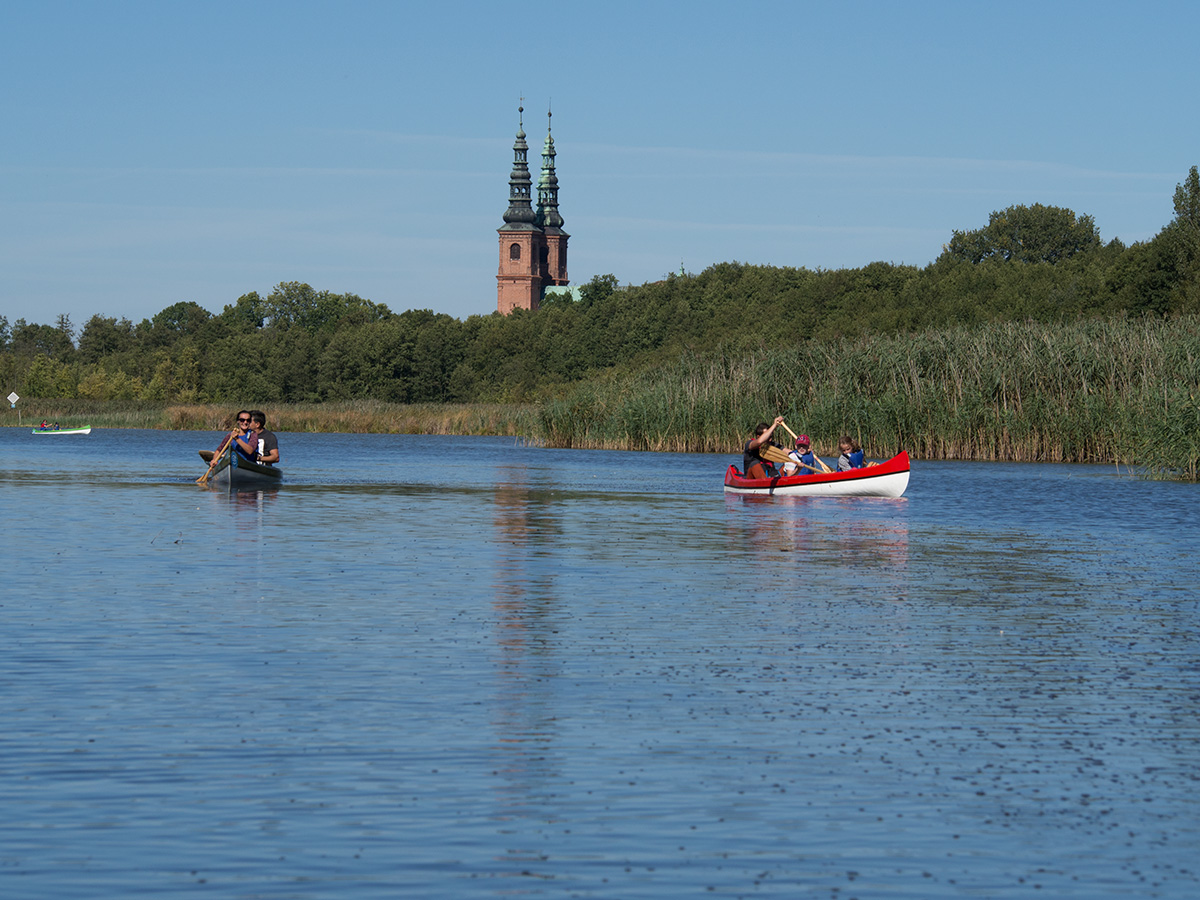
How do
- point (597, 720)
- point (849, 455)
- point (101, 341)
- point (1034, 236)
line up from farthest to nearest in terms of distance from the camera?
1. point (101, 341)
2. point (1034, 236)
3. point (849, 455)
4. point (597, 720)

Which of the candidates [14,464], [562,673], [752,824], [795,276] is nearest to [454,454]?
[14,464]

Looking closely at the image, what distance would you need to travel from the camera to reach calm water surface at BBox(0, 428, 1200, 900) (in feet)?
19.3

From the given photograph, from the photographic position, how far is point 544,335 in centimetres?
13512

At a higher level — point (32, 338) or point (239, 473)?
point (32, 338)

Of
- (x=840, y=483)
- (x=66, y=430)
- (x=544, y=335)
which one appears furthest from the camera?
(x=544, y=335)

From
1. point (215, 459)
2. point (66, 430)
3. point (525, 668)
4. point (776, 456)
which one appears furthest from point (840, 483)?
point (66, 430)

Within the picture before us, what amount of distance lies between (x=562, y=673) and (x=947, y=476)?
2577cm

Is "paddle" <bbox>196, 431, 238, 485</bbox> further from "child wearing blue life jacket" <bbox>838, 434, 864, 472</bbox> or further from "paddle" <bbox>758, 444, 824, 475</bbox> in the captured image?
"child wearing blue life jacket" <bbox>838, 434, 864, 472</bbox>

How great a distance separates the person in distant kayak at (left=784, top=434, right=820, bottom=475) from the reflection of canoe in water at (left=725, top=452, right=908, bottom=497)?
0.42m

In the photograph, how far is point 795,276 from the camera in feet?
385

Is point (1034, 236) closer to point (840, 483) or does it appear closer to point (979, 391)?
point (979, 391)

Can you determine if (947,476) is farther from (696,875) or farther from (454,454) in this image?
(696,875)

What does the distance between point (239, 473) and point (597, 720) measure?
2412 centimetres

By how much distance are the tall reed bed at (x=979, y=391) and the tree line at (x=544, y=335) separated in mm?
46012
